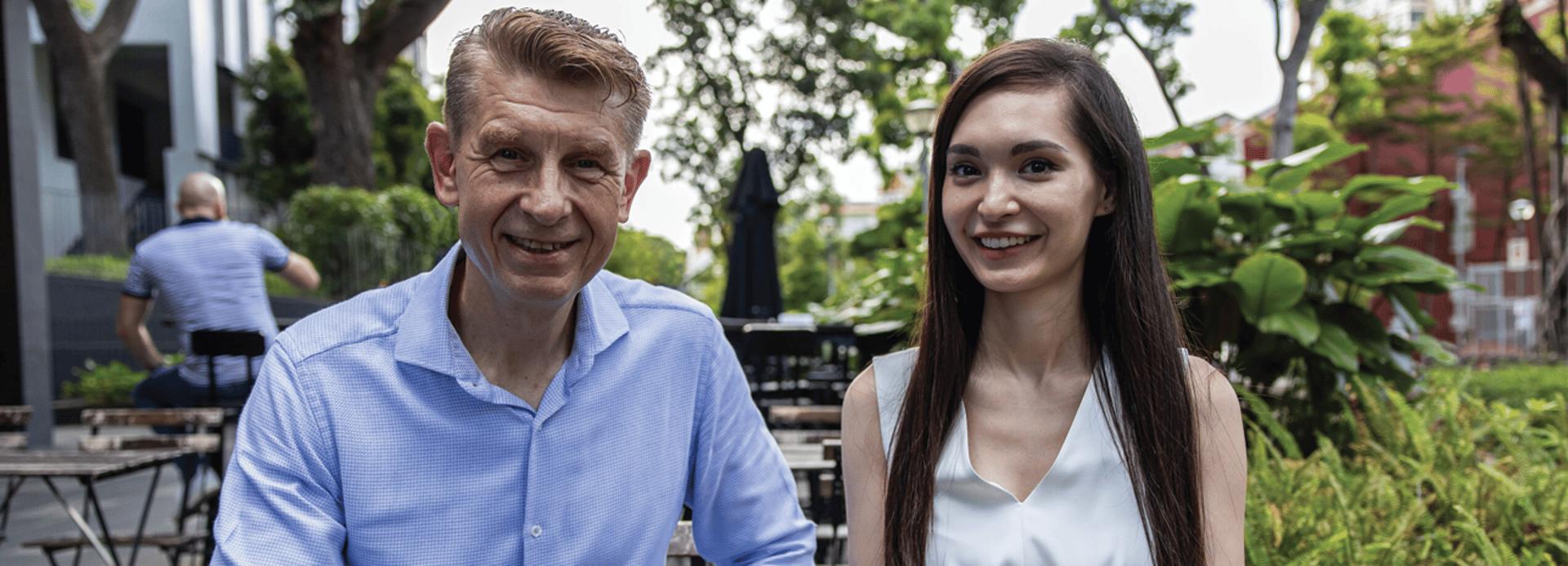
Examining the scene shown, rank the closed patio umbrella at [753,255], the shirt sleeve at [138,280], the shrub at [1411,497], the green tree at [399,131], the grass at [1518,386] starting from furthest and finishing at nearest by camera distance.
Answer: the green tree at [399,131] < the closed patio umbrella at [753,255] < the grass at [1518,386] < the shirt sleeve at [138,280] < the shrub at [1411,497]

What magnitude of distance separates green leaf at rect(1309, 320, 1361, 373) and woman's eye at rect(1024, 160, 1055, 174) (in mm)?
2399

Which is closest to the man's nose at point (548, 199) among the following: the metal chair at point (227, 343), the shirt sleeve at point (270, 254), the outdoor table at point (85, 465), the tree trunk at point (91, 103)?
the outdoor table at point (85, 465)

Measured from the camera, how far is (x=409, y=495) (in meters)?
1.38

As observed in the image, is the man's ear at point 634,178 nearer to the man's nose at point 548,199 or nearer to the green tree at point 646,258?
the man's nose at point 548,199

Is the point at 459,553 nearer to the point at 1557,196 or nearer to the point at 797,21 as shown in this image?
the point at 1557,196

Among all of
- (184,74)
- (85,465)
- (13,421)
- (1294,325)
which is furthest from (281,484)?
(184,74)

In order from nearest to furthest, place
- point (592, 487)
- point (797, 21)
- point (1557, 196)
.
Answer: point (592, 487)
point (1557, 196)
point (797, 21)

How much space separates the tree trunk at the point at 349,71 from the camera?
45.0ft

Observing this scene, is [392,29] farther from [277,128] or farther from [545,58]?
[545,58]

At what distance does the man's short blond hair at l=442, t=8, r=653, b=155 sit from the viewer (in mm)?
1342

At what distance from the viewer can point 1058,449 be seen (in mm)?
1697

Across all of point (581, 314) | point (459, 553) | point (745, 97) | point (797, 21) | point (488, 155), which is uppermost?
point (797, 21)

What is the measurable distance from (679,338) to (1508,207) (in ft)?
128

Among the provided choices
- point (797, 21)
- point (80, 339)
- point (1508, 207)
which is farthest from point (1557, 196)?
point (1508, 207)
